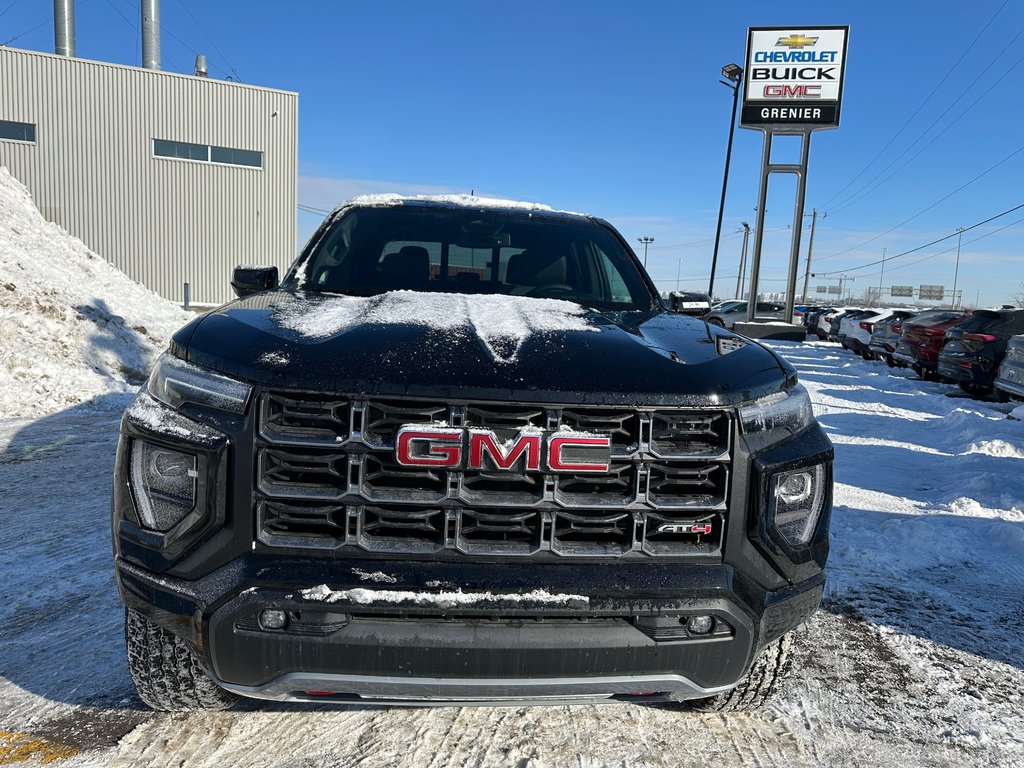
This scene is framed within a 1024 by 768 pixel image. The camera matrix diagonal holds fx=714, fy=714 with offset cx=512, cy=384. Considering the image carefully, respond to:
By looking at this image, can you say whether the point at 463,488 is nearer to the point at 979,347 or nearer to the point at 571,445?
the point at 571,445

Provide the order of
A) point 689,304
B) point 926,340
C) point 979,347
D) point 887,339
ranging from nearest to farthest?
point 689,304 → point 979,347 → point 926,340 → point 887,339

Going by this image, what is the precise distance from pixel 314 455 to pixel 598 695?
98 centimetres

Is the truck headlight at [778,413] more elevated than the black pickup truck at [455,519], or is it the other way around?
the truck headlight at [778,413]

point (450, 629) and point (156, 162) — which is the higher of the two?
point (156, 162)

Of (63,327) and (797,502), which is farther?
(63,327)

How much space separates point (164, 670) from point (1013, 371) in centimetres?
1039

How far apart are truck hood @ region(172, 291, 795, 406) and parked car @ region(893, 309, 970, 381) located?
13.5 metres

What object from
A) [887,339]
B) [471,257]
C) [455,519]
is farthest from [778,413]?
[887,339]

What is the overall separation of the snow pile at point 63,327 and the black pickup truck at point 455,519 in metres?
6.90

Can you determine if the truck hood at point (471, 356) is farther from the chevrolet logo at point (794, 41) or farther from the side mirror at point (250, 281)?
the chevrolet logo at point (794, 41)

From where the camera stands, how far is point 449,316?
2.32 m

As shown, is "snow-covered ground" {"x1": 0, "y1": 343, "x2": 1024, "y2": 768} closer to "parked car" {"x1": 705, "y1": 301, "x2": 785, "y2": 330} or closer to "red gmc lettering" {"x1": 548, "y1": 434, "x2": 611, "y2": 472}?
"red gmc lettering" {"x1": 548, "y1": 434, "x2": 611, "y2": 472}

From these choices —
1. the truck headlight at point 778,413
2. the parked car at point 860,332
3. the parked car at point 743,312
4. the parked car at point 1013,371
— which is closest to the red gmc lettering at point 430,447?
the truck headlight at point 778,413

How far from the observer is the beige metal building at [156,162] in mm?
22422
